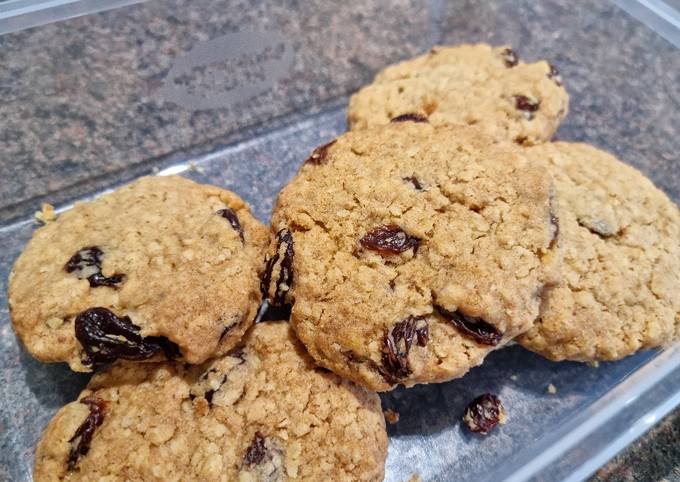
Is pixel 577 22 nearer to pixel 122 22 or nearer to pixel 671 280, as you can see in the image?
pixel 671 280

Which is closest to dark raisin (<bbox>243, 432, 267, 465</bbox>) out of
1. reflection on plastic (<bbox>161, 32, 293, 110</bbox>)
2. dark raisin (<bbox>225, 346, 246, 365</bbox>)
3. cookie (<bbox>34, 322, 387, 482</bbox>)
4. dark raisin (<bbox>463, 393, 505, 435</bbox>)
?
cookie (<bbox>34, 322, 387, 482</bbox>)

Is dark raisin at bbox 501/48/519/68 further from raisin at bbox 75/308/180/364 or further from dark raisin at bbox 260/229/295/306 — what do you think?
raisin at bbox 75/308/180/364

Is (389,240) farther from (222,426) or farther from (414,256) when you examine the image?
(222,426)

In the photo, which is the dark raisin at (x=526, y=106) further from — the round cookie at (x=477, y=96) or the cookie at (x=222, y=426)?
the cookie at (x=222, y=426)

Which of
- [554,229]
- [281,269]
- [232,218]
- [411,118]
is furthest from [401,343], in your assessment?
[411,118]

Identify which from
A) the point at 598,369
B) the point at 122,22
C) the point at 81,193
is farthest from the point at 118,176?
the point at 598,369

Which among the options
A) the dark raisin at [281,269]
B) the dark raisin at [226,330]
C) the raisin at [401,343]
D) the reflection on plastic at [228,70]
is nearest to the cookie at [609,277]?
the raisin at [401,343]
